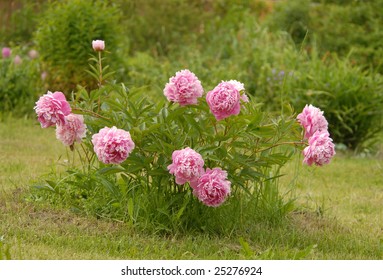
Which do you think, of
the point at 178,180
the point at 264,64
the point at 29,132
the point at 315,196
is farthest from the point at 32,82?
the point at 178,180

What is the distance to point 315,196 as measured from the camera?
5.48 m

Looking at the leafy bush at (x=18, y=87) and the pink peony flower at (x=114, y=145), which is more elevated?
the pink peony flower at (x=114, y=145)

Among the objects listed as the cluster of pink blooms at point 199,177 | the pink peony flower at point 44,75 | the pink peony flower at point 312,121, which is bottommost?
the pink peony flower at point 44,75

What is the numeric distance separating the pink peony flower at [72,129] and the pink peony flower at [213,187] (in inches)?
28.0

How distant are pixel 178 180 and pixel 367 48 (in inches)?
265

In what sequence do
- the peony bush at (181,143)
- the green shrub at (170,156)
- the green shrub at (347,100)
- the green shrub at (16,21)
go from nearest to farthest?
the peony bush at (181,143)
the green shrub at (170,156)
the green shrub at (347,100)
the green shrub at (16,21)

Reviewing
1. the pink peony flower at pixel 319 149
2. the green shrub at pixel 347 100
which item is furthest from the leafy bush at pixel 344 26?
the pink peony flower at pixel 319 149

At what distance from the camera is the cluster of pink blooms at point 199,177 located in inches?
144

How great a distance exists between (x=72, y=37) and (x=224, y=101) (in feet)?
14.8

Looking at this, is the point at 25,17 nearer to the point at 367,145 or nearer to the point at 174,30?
the point at 174,30

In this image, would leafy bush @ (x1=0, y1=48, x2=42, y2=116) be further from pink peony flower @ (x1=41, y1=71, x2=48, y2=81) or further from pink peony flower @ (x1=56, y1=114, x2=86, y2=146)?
pink peony flower @ (x1=56, y1=114, x2=86, y2=146)

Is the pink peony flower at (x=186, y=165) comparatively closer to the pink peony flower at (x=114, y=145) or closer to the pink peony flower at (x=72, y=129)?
the pink peony flower at (x=114, y=145)

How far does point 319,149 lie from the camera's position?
3732 millimetres

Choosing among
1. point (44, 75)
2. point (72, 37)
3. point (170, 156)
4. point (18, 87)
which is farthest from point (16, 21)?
point (170, 156)
